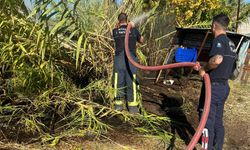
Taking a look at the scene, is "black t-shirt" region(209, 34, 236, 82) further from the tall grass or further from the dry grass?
the dry grass

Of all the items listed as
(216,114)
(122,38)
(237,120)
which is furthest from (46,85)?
(237,120)

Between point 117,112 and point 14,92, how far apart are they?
1.46 metres

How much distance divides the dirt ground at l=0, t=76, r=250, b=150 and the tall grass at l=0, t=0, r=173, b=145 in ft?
0.61

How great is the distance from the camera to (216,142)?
4887mm

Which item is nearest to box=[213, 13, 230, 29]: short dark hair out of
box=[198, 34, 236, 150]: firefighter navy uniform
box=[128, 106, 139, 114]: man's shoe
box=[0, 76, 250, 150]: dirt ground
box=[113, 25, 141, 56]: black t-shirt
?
box=[198, 34, 236, 150]: firefighter navy uniform

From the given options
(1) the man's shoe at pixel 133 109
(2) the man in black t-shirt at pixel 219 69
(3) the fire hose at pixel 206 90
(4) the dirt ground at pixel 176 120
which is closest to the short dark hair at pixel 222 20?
(2) the man in black t-shirt at pixel 219 69

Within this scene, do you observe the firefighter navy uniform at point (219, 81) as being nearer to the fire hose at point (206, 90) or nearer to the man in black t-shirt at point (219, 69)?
the man in black t-shirt at point (219, 69)

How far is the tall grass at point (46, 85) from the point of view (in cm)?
511

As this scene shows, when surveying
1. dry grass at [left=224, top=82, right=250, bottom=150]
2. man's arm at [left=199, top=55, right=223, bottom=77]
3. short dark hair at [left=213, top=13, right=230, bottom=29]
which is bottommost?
dry grass at [left=224, top=82, right=250, bottom=150]

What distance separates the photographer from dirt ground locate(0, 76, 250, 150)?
4848mm

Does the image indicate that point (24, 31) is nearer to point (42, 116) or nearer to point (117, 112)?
point (42, 116)

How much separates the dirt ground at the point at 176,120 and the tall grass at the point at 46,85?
0.19 m

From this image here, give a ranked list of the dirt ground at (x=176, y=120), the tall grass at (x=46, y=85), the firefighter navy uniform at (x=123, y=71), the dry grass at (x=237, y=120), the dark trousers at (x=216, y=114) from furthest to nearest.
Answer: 1. the firefighter navy uniform at (x=123, y=71)
2. the dry grass at (x=237, y=120)
3. the tall grass at (x=46, y=85)
4. the dirt ground at (x=176, y=120)
5. the dark trousers at (x=216, y=114)

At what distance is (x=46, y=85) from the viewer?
5457 mm
